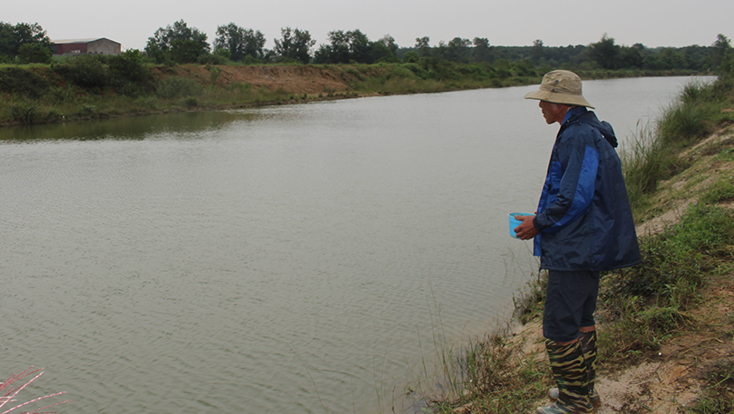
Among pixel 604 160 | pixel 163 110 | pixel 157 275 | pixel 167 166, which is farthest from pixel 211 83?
pixel 604 160

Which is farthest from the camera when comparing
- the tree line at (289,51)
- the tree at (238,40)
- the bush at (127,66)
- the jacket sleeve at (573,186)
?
the tree at (238,40)

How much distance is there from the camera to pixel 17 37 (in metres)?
55.7

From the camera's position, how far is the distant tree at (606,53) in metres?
96.9

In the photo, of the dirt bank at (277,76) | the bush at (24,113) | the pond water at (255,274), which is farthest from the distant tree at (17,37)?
the pond water at (255,274)

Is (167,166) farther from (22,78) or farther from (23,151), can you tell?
(22,78)

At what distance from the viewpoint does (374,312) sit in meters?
4.73

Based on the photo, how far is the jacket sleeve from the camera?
247cm

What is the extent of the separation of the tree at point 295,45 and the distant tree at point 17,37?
1013 inches

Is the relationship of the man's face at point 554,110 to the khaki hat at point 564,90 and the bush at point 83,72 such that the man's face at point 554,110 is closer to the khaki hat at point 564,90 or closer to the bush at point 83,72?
the khaki hat at point 564,90

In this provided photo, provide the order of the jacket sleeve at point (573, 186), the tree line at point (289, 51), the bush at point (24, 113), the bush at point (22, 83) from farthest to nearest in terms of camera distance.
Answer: the tree line at point (289, 51) → the bush at point (22, 83) → the bush at point (24, 113) → the jacket sleeve at point (573, 186)

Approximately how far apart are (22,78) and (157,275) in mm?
26416

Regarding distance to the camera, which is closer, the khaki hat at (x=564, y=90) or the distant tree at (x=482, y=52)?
the khaki hat at (x=564, y=90)

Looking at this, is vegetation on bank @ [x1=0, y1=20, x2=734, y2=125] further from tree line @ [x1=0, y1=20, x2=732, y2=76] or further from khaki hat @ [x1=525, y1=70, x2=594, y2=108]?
khaki hat @ [x1=525, y1=70, x2=594, y2=108]

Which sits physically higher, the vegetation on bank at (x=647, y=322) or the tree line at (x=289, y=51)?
the tree line at (x=289, y=51)
